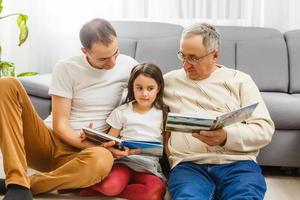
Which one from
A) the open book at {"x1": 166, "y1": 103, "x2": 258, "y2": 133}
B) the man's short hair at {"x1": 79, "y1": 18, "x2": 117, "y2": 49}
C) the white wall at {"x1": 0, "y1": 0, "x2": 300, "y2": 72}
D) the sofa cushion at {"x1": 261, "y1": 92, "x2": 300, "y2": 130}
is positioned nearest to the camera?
the open book at {"x1": 166, "y1": 103, "x2": 258, "y2": 133}

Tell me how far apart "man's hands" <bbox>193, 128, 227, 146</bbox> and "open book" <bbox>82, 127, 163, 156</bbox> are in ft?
0.55

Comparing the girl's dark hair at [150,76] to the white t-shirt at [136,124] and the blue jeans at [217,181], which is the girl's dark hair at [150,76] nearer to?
the white t-shirt at [136,124]

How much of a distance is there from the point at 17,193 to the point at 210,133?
76 cm

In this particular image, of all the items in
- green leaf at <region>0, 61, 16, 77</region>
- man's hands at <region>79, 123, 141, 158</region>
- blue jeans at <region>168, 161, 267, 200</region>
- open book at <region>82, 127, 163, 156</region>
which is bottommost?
blue jeans at <region>168, 161, 267, 200</region>

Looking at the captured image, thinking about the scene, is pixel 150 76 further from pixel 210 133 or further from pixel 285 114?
pixel 285 114

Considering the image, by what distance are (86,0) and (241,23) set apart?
113cm

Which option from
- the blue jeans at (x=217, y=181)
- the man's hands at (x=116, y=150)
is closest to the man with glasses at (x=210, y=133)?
the blue jeans at (x=217, y=181)

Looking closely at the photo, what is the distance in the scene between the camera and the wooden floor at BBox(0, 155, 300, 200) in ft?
6.19

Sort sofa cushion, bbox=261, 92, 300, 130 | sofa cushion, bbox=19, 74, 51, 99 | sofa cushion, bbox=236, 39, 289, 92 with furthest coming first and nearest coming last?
sofa cushion, bbox=236, 39, 289, 92 < sofa cushion, bbox=19, 74, 51, 99 < sofa cushion, bbox=261, 92, 300, 130

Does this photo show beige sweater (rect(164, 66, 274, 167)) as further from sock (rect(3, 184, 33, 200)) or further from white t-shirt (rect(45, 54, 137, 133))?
sock (rect(3, 184, 33, 200))

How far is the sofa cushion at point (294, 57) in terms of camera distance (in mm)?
2619

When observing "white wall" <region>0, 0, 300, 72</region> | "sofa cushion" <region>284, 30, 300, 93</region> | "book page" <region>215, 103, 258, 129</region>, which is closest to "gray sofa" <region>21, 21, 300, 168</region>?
"sofa cushion" <region>284, 30, 300, 93</region>

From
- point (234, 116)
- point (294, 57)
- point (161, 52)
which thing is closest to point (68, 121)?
point (234, 116)

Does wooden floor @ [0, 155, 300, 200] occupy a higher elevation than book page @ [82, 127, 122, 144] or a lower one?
lower
